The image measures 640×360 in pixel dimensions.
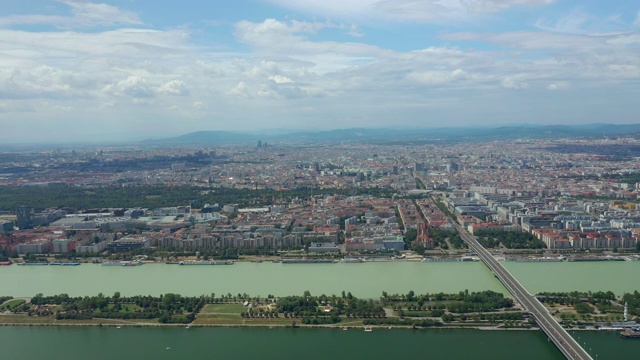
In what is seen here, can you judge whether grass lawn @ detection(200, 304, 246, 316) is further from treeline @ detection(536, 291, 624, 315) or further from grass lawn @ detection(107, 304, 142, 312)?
treeline @ detection(536, 291, 624, 315)

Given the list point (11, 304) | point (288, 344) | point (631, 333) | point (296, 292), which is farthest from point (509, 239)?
point (11, 304)

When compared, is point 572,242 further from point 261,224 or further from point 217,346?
point 217,346

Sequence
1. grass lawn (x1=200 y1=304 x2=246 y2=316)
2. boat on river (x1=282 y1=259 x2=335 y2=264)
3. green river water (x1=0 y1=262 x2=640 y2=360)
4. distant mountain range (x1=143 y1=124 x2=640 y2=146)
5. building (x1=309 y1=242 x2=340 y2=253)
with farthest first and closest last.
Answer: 1. distant mountain range (x1=143 y1=124 x2=640 y2=146)
2. building (x1=309 y1=242 x2=340 y2=253)
3. boat on river (x1=282 y1=259 x2=335 y2=264)
4. grass lawn (x1=200 y1=304 x2=246 y2=316)
5. green river water (x1=0 y1=262 x2=640 y2=360)

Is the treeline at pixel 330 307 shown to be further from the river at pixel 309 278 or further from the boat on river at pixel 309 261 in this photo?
the boat on river at pixel 309 261

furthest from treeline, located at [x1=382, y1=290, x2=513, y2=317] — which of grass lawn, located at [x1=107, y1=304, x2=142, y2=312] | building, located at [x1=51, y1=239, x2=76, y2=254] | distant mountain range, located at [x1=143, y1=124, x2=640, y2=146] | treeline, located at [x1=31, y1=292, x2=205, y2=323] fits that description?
distant mountain range, located at [x1=143, y1=124, x2=640, y2=146]

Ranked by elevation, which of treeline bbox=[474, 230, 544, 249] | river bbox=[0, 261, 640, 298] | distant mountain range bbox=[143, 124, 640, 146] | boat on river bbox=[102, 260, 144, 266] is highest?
distant mountain range bbox=[143, 124, 640, 146]

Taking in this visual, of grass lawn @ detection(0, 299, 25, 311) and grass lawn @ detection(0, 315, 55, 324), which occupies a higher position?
grass lawn @ detection(0, 299, 25, 311)

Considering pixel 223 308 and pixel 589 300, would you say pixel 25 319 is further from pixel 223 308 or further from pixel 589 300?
pixel 589 300
